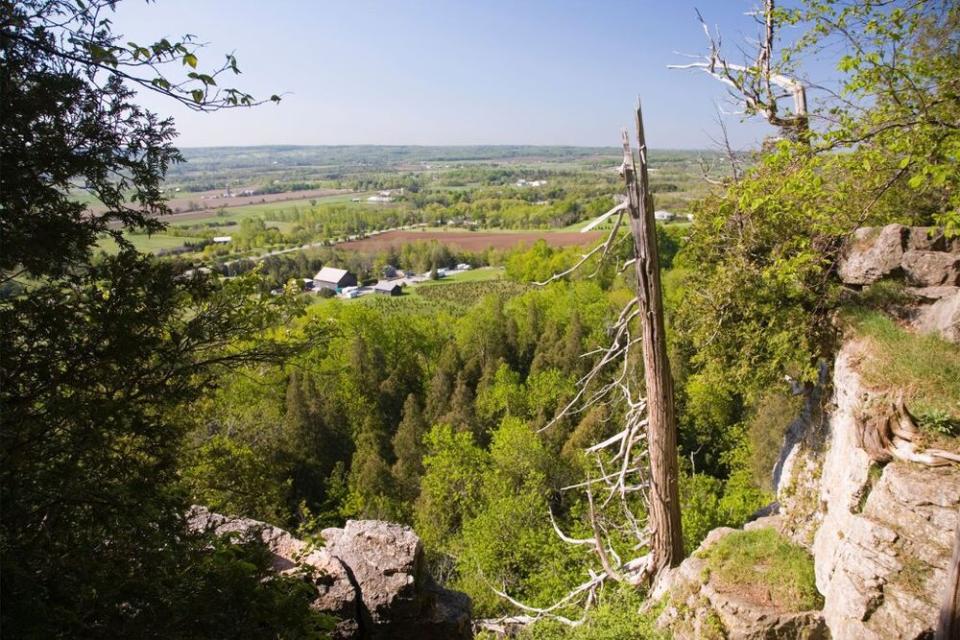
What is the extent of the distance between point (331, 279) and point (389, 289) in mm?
6717

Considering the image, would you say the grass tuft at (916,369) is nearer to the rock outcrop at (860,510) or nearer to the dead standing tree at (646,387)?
the rock outcrop at (860,510)

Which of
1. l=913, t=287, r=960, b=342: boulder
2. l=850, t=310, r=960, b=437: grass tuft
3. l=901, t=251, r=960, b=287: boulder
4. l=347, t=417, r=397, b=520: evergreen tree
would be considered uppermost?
l=901, t=251, r=960, b=287: boulder

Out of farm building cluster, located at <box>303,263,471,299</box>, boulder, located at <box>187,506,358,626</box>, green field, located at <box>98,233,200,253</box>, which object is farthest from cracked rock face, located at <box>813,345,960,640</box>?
farm building cluster, located at <box>303,263,471,299</box>

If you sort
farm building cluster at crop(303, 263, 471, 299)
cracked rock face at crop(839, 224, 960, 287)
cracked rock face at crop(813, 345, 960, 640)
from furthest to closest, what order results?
farm building cluster at crop(303, 263, 471, 299) < cracked rock face at crop(839, 224, 960, 287) < cracked rock face at crop(813, 345, 960, 640)

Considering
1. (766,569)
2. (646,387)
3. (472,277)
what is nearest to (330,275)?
(472,277)

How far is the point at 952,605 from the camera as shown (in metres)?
4.46

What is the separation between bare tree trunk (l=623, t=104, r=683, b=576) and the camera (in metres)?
6.49

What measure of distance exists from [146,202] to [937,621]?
292 inches

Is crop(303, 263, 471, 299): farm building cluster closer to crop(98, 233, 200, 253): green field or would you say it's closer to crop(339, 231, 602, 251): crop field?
crop(339, 231, 602, 251): crop field

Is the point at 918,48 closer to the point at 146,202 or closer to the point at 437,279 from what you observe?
the point at 146,202

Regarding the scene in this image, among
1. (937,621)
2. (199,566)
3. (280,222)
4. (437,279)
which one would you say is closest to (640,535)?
(937,621)

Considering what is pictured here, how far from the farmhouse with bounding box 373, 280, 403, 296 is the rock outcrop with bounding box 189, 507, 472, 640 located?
56.6 metres

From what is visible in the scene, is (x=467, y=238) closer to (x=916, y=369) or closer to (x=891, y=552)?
(x=916, y=369)

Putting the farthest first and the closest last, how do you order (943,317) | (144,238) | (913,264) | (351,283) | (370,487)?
(351,283), (370,487), (913,264), (943,317), (144,238)
